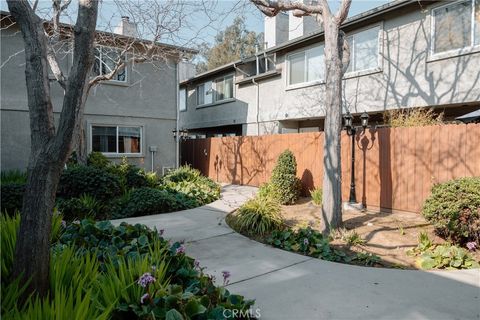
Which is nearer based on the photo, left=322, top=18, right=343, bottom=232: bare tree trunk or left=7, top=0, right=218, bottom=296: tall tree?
left=7, top=0, right=218, bottom=296: tall tree

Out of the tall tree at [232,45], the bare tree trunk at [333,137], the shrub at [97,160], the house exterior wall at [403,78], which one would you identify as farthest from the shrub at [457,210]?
the tall tree at [232,45]

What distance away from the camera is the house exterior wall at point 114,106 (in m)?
11.1

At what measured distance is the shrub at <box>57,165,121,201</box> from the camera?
838 centimetres

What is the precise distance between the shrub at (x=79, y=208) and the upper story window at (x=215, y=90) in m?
12.1

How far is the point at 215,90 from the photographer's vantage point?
795 inches

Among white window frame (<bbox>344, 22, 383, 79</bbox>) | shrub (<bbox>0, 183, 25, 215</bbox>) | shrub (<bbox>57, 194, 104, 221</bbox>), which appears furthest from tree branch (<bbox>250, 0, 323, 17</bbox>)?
shrub (<bbox>0, 183, 25, 215</bbox>)

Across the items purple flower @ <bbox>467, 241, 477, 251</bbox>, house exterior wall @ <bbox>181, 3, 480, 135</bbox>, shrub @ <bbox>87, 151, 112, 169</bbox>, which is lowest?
purple flower @ <bbox>467, 241, 477, 251</bbox>

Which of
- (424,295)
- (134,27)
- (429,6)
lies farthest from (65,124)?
(429,6)

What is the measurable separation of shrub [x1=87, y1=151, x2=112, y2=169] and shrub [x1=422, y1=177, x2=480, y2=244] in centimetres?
983

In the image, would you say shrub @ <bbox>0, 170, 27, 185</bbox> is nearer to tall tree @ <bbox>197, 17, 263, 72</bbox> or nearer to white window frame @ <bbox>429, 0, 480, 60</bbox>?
white window frame @ <bbox>429, 0, 480, 60</bbox>

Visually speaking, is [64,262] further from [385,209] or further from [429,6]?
[429,6]

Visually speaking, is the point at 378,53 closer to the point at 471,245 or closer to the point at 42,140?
the point at 471,245

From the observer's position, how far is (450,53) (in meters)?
9.64
